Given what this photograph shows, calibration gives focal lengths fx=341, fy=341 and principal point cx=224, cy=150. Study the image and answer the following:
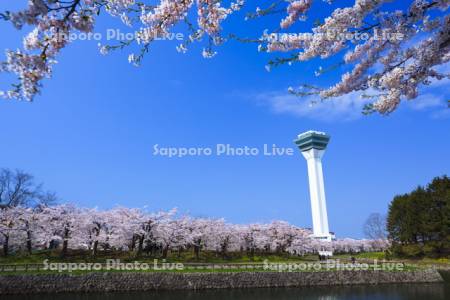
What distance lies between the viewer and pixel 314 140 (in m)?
74.7

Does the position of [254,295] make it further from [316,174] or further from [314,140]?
[314,140]

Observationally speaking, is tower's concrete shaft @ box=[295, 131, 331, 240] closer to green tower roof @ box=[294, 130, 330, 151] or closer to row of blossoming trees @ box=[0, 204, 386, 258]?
green tower roof @ box=[294, 130, 330, 151]

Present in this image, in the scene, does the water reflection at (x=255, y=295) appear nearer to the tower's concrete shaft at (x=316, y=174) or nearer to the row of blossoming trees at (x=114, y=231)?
the row of blossoming trees at (x=114, y=231)

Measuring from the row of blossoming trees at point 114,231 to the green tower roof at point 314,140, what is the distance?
36409mm

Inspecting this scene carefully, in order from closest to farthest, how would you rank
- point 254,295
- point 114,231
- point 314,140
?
point 254,295
point 114,231
point 314,140

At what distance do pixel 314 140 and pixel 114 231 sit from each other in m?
53.1

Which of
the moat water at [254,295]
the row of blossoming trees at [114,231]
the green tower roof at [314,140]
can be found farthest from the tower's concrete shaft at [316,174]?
the moat water at [254,295]

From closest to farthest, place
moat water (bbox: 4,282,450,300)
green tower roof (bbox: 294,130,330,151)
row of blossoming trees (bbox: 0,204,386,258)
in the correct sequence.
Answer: moat water (bbox: 4,282,450,300) < row of blossoming trees (bbox: 0,204,386,258) < green tower roof (bbox: 294,130,330,151)

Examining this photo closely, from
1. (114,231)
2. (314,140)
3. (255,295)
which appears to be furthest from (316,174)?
(255,295)

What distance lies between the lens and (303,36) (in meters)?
4.93

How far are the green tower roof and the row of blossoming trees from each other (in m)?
36.4

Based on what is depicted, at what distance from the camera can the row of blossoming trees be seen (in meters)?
29.7

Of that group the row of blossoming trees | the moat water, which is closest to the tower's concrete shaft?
the row of blossoming trees

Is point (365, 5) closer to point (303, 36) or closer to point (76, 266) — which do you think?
point (303, 36)
